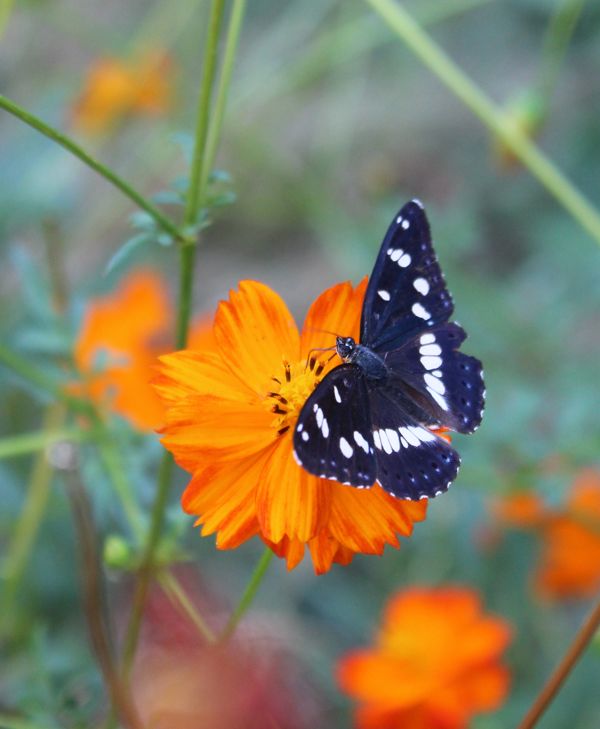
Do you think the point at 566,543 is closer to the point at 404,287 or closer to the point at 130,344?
the point at 130,344

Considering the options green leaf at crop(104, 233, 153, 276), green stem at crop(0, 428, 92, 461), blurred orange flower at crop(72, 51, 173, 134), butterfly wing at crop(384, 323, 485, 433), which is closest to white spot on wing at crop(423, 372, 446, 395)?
butterfly wing at crop(384, 323, 485, 433)

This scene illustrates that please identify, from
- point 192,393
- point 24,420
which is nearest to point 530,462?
point 192,393

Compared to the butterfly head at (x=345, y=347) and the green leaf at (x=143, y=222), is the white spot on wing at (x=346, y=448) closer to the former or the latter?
the butterfly head at (x=345, y=347)

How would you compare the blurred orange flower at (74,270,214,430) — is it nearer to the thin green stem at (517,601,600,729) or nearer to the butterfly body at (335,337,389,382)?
the butterfly body at (335,337,389,382)

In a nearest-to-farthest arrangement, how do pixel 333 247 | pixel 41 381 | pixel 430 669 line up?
pixel 41 381
pixel 430 669
pixel 333 247

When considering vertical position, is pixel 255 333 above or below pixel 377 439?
above

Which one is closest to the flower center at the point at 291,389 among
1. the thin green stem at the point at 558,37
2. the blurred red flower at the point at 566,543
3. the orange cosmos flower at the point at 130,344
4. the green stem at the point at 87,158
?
the green stem at the point at 87,158

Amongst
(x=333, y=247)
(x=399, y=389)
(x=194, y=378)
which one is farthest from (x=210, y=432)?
(x=333, y=247)
